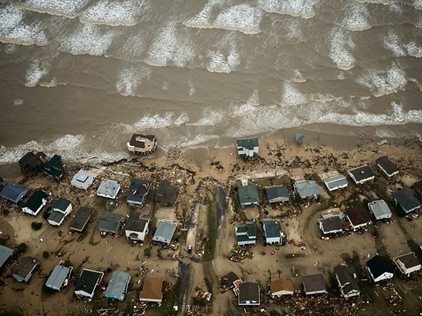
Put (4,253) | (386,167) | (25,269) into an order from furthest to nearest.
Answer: (386,167) < (4,253) < (25,269)

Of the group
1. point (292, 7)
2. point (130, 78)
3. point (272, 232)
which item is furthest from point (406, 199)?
point (130, 78)

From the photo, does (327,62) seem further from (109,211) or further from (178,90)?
(109,211)

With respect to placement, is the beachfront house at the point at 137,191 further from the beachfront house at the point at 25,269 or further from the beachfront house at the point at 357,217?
the beachfront house at the point at 357,217

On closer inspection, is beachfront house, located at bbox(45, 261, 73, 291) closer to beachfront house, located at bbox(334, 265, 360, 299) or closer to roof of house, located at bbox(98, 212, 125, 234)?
roof of house, located at bbox(98, 212, 125, 234)

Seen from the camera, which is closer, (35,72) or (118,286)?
(118,286)

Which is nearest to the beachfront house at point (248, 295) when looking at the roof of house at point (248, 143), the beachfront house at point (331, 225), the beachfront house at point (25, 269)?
the beachfront house at point (331, 225)

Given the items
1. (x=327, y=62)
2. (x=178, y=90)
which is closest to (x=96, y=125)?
(x=178, y=90)

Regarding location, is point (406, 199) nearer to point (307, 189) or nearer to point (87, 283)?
point (307, 189)
